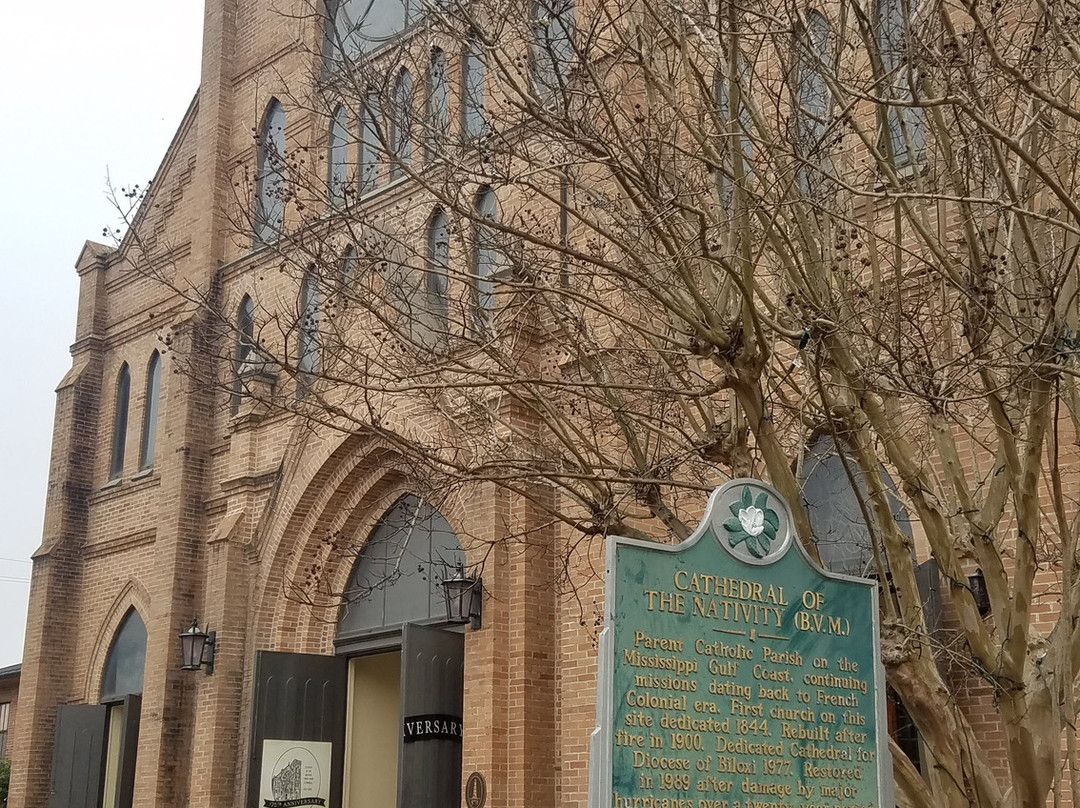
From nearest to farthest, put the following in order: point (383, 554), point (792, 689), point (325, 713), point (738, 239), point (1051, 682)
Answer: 1. point (792, 689)
2. point (1051, 682)
3. point (738, 239)
4. point (325, 713)
5. point (383, 554)

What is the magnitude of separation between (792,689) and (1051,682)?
154 cm

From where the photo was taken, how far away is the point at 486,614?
12766mm

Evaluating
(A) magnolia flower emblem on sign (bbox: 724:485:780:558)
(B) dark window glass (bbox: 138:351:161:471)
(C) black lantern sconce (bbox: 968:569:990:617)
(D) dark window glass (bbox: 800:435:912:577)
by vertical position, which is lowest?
(A) magnolia flower emblem on sign (bbox: 724:485:780:558)

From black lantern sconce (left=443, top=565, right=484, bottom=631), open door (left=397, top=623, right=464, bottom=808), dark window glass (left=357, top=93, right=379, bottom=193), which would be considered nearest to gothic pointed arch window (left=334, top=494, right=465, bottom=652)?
open door (left=397, top=623, right=464, bottom=808)

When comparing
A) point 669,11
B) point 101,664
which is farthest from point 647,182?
point 101,664

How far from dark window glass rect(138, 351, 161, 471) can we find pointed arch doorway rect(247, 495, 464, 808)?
4959 millimetres

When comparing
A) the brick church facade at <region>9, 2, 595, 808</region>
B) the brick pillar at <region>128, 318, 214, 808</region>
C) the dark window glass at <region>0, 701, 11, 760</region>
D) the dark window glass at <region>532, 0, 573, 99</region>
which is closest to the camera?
the dark window glass at <region>532, 0, 573, 99</region>

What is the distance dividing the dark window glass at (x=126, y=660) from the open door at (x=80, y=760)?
0.62 m

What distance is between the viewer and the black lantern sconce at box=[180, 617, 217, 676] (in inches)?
632

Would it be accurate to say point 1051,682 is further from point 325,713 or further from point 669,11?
point 325,713

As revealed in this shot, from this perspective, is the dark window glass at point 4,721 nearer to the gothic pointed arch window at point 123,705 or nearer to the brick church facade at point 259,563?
the brick church facade at point 259,563

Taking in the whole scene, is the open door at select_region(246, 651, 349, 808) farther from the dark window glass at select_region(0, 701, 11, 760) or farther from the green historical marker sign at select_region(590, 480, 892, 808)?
the dark window glass at select_region(0, 701, 11, 760)

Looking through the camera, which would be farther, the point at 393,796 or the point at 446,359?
the point at 393,796

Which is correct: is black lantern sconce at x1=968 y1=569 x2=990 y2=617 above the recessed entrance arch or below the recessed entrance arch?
above
